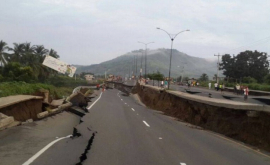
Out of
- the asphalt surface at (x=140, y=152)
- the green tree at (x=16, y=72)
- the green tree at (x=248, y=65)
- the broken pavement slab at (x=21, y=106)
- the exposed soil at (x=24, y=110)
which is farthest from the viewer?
the green tree at (x=248, y=65)

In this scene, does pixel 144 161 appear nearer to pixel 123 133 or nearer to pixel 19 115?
pixel 123 133

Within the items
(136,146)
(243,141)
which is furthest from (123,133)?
(243,141)

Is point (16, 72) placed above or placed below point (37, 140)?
above

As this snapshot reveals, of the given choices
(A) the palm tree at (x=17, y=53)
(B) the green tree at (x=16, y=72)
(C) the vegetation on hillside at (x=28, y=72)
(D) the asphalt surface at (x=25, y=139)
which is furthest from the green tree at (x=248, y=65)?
(D) the asphalt surface at (x=25, y=139)

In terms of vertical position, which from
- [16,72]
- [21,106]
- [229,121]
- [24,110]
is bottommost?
[229,121]

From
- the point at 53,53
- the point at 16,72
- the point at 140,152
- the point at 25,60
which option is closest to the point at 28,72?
the point at 16,72

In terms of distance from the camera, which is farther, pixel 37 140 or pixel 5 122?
pixel 5 122

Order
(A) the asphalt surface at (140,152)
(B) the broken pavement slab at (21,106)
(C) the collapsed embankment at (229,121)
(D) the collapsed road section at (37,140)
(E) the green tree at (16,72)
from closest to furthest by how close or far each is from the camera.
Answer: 1. (D) the collapsed road section at (37,140)
2. (A) the asphalt surface at (140,152)
3. (C) the collapsed embankment at (229,121)
4. (B) the broken pavement slab at (21,106)
5. (E) the green tree at (16,72)

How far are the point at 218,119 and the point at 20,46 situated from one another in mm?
69748

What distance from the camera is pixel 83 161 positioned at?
886 centimetres

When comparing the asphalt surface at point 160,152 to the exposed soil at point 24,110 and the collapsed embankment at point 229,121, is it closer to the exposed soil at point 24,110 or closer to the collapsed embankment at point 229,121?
the collapsed embankment at point 229,121

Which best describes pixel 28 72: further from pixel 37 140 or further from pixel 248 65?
pixel 248 65

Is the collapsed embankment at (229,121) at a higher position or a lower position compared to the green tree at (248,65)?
lower

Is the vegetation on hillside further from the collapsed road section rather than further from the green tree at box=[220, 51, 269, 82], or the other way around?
the green tree at box=[220, 51, 269, 82]
